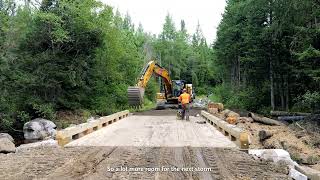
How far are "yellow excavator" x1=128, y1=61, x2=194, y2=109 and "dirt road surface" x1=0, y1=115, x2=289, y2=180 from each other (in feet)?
40.5

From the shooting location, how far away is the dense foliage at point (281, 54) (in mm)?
22656

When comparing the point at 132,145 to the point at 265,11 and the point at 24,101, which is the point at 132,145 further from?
the point at 265,11

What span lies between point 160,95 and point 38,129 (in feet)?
42.7

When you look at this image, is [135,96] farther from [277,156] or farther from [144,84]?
[277,156]

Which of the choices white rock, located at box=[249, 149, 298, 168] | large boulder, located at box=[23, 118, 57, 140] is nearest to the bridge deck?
white rock, located at box=[249, 149, 298, 168]

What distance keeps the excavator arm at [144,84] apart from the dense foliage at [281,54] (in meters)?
6.39

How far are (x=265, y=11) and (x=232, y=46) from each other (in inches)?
543

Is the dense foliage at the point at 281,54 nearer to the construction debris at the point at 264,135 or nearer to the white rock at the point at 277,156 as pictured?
the construction debris at the point at 264,135

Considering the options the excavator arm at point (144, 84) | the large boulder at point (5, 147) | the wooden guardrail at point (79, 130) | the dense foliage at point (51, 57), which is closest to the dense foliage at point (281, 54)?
the excavator arm at point (144, 84)

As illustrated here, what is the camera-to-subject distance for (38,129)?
81.9 feet

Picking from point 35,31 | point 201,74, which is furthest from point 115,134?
point 201,74

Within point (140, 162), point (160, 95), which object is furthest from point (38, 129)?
point (140, 162)

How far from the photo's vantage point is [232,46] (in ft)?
148

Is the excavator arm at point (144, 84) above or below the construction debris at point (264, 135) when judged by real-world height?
above
